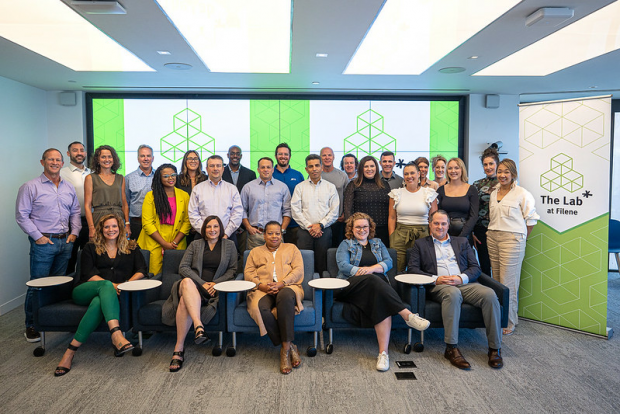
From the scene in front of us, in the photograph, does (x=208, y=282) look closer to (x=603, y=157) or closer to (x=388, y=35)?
(x=388, y=35)

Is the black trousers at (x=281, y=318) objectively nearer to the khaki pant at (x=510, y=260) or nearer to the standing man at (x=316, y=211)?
the standing man at (x=316, y=211)

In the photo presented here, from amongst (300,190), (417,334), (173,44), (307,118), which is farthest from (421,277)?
(307,118)

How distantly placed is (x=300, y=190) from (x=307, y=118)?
2922 mm

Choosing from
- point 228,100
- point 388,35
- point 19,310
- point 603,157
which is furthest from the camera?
point 228,100

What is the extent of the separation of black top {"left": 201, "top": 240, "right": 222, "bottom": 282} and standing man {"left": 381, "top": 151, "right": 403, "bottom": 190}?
2196 millimetres

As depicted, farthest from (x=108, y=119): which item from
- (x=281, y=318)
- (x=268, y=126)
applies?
(x=281, y=318)

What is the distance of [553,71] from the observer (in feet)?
19.9

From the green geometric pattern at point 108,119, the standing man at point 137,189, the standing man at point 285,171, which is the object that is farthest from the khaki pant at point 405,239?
the green geometric pattern at point 108,119

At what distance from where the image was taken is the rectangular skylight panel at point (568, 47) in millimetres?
4547

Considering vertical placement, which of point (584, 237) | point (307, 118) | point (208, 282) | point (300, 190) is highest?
point (307, 118)

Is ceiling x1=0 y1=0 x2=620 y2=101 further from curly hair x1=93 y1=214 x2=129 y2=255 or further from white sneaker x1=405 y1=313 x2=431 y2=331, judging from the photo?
white sneaker x1=405 y1=313 x2=431 y2=331

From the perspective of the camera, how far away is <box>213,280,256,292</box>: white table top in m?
3.85

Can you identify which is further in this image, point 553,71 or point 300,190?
point 553,71

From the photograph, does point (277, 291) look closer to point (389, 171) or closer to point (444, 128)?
point (389, 171)
